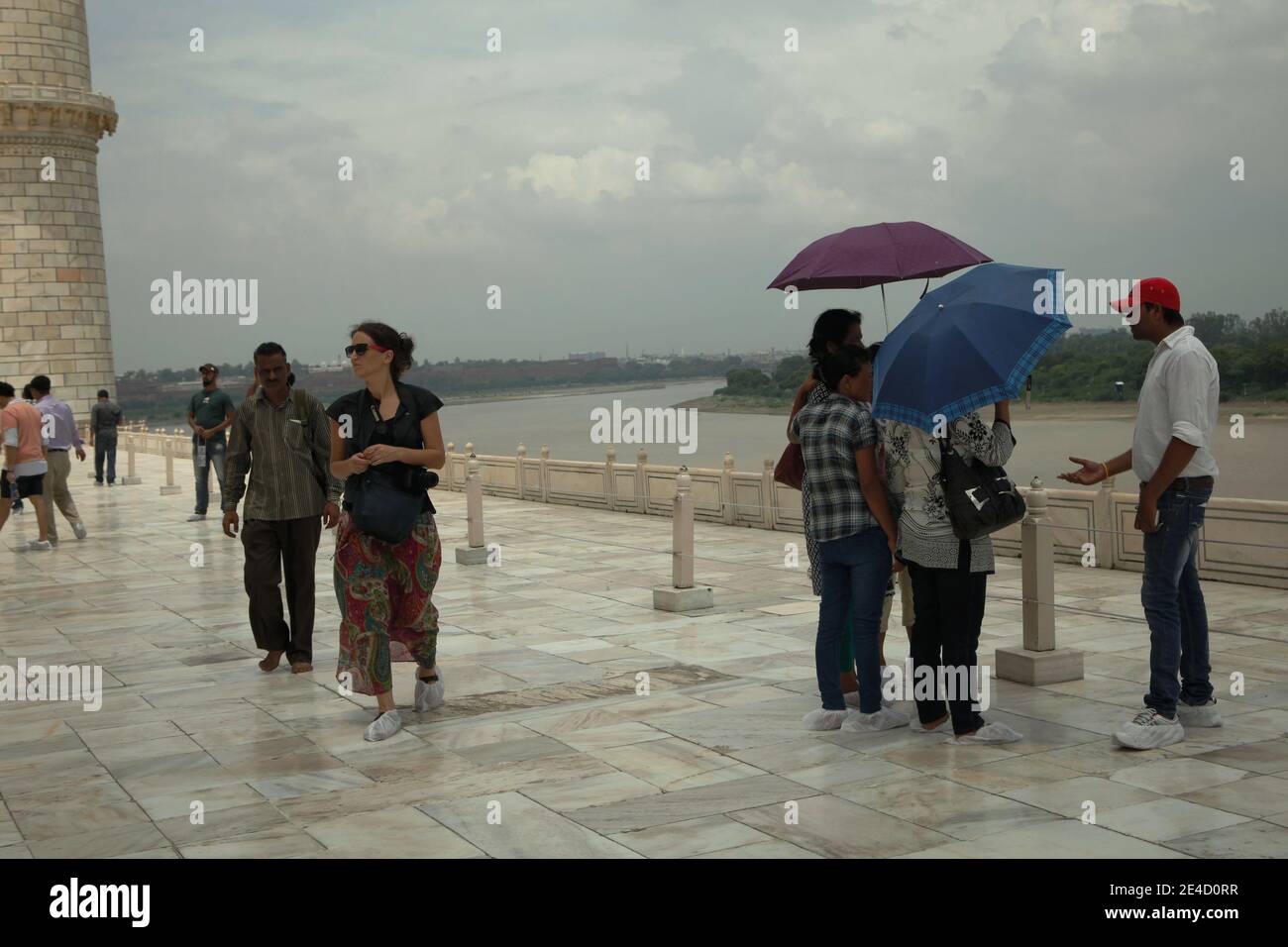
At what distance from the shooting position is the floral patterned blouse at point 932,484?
5.05 metres

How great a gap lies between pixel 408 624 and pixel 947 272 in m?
3.19

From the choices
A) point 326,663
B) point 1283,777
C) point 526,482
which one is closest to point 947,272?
point 1283,777

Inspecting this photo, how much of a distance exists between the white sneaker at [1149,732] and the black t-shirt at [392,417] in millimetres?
3105

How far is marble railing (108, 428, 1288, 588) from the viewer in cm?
912

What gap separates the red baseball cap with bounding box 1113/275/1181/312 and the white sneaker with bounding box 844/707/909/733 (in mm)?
1901

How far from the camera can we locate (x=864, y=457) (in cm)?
520

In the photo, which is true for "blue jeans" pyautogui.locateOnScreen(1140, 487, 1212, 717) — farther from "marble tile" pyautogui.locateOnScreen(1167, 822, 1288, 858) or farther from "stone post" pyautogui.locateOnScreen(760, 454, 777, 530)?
"stone post" pyautogui.locateOnScreen(760, 454, 777, 530)

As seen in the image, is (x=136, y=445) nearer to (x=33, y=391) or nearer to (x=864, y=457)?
(x=33, y=391)

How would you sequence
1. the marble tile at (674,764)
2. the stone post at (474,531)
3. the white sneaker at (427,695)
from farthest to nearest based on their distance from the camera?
the stone post at (474,531) → the white sneaker at (427,695) → the marble tile at (674,764)

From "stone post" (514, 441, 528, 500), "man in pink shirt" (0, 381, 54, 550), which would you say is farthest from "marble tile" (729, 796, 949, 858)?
"stone post" (514, 441, 528, 500)

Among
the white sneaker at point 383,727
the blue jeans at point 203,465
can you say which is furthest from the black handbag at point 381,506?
the blue jeans at point 203,465

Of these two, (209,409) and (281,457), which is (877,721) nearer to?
(281,457)

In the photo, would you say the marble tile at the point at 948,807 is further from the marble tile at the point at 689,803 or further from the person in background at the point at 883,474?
the person in background at the point at 883,474

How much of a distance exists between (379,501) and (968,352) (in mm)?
2526
